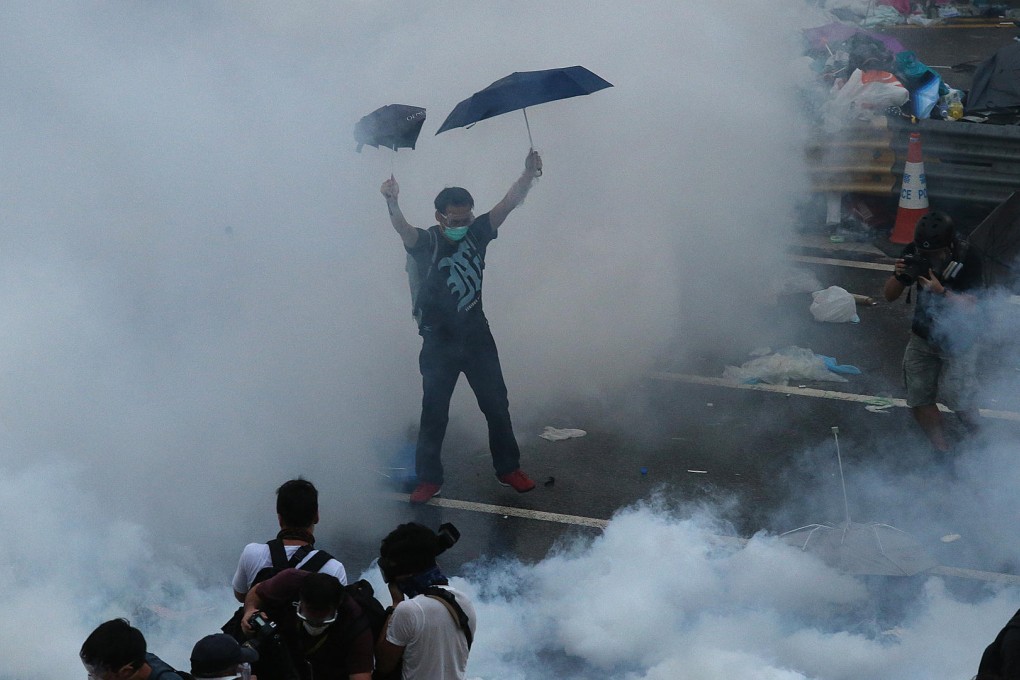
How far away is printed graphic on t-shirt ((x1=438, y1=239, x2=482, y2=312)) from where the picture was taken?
596 centimetres

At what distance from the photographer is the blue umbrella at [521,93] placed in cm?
582

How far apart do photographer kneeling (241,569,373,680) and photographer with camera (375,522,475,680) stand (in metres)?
0.08

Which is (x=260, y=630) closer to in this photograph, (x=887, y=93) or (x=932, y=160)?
(x=932, y=160)

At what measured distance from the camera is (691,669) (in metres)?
4.46

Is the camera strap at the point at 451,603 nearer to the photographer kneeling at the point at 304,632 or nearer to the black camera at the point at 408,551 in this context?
the black camera at the point at 408,551

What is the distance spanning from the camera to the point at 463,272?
235 inches

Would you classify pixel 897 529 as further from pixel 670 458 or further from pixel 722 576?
pixel 670 458

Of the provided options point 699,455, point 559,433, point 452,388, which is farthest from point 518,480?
point 699,455

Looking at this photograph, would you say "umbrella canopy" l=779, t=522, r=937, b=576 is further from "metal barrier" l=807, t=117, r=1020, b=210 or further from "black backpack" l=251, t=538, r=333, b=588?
"metal barrier" l=807, t=117, r=1020, b=210

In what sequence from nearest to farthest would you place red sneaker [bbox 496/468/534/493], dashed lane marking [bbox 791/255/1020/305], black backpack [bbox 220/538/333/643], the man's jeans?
black backpack [bbox 220/538/333/643] → the man's jeans → red sneaker [bbox 496/468/534/493] → dashed lane marking [bbox 791/255/1020/305]

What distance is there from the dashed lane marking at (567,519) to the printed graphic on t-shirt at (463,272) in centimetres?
101

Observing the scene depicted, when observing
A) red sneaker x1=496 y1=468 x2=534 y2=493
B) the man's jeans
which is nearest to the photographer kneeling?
the man's jeans

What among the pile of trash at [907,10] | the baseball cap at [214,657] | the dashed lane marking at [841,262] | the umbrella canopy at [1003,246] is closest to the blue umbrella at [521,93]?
the umbrella canopy at [1003,246]

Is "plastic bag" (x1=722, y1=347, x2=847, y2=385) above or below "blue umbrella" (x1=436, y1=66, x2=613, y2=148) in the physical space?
below
